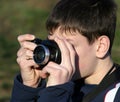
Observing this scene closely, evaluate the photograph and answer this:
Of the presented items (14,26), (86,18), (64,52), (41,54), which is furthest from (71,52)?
(14,26)

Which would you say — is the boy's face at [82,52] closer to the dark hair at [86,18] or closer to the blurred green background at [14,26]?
the dark hair at [86,18]

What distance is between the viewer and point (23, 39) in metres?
3.40

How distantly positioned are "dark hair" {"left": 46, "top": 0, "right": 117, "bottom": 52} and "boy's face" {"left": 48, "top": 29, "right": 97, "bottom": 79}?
3 centimetres

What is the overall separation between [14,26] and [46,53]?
8512 mm

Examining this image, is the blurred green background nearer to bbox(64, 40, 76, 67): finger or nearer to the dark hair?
the dark hair

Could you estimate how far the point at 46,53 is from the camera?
3170mm

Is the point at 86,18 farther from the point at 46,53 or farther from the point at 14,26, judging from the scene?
the point at 14,26

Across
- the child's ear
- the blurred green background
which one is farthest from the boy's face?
the blurred green background

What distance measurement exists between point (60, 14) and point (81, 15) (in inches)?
4.6

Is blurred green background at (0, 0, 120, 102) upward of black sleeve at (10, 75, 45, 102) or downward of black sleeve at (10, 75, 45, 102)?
downward

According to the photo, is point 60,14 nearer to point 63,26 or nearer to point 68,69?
point 63,26

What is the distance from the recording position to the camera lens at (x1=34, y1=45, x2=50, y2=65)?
125 inches

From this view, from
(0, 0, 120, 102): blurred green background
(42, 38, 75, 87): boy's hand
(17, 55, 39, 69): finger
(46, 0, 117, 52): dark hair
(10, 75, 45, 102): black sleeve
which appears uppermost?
(46, 0, 117, 52): dark hair

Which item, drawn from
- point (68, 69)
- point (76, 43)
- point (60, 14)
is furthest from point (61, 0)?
point (68, 69)
